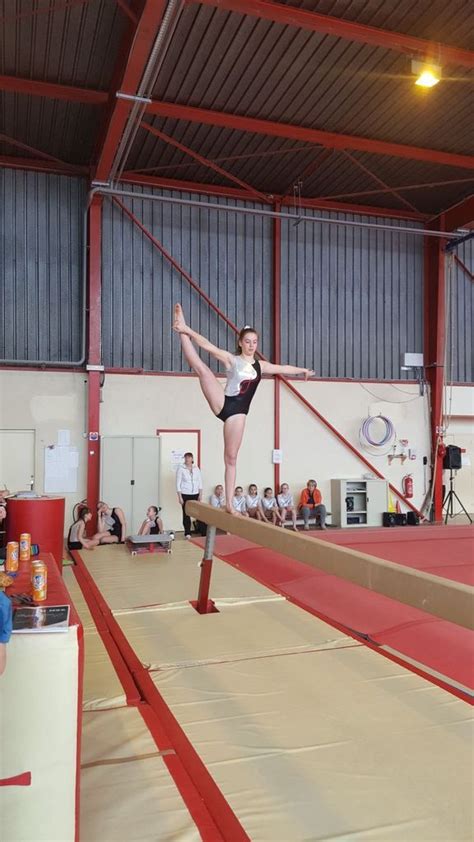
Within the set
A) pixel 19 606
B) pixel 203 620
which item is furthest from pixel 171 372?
pixel 19 606

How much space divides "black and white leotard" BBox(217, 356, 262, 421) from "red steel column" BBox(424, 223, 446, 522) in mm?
9363

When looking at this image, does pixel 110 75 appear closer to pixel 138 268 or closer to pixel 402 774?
pixel 138 268

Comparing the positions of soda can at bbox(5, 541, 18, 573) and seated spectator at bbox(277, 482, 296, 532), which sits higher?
soda can at bbox(5, 541, 18, 573)

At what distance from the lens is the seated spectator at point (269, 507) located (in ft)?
37.2

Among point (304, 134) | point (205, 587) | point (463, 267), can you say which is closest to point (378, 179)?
point (304, 134)

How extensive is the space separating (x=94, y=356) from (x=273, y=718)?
27.6ft

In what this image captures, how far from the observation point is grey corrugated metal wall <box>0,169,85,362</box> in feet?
34.8

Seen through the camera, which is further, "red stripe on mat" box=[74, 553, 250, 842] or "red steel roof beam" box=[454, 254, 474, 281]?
"red steel roof beam" box=[454, 254, 474, 281]

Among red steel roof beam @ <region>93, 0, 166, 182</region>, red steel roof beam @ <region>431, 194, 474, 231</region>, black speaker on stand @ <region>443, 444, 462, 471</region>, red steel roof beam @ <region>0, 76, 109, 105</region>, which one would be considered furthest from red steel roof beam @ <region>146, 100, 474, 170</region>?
black speaker on stand @ <region>443, 444, 462, 471</region>

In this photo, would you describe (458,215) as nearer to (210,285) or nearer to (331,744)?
(210,285)

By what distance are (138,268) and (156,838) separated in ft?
33.8

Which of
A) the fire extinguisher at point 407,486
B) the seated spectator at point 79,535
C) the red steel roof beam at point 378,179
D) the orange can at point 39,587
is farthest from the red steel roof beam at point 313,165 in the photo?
the orange can at point 39,587

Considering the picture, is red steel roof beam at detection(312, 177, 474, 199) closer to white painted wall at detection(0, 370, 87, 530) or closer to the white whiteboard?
white painted wall at detection(0, 370, 87, 530)

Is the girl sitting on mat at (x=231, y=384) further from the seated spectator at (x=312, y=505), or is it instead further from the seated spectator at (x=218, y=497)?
the seated spectator at (x=312, y=505)
